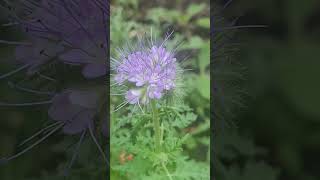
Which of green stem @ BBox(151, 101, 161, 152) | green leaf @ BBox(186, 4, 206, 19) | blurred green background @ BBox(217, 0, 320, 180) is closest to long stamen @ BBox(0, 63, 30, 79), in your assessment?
green stem @ BBox(151, 101, 161, 152)

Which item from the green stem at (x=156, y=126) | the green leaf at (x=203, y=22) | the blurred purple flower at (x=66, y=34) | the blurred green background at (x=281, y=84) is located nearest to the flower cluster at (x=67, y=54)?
the blurred purple flower at (x=66, y=34)

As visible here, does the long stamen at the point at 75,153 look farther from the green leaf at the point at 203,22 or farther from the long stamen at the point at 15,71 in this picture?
the green leaf at the point at 203,22

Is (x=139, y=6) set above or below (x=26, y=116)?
above

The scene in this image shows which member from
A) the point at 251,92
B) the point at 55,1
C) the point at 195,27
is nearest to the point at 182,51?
the point at 195,27

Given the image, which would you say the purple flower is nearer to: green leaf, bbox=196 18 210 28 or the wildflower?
the wildflower

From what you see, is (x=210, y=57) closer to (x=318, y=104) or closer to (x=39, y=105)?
(x=318, y=104)

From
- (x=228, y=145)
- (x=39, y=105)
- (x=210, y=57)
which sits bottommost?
(x=228, y=145)

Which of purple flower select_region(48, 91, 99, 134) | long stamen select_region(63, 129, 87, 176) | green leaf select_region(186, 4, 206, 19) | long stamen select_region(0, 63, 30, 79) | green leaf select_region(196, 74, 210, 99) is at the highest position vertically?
green leaf select_region(186, 4, 206, 19)
